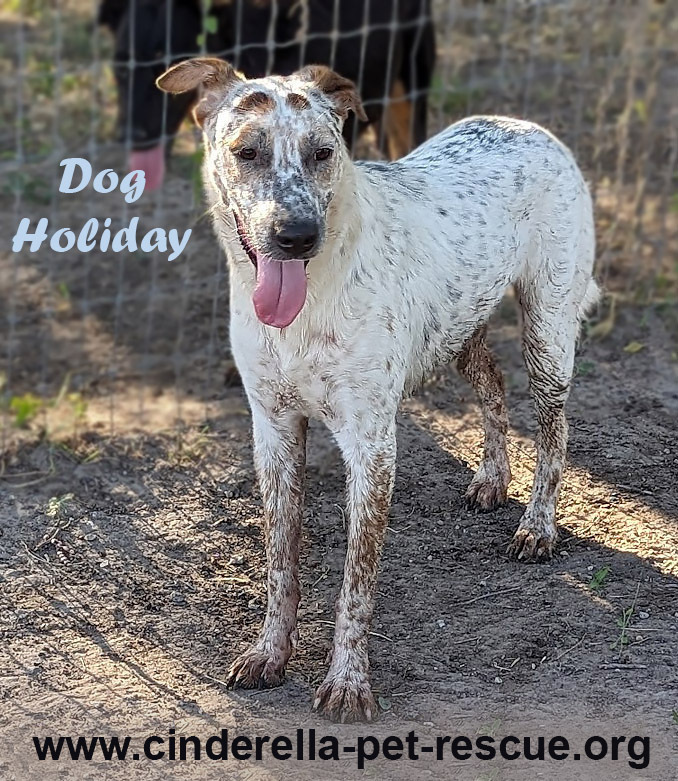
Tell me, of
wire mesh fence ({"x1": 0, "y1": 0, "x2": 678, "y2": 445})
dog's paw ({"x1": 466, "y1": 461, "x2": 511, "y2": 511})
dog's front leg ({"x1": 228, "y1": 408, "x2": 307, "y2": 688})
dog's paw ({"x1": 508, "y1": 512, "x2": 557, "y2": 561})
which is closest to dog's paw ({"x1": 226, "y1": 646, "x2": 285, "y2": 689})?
dog's front leg ({"x1": 228, "y1": 408, "x2": 307, "y2": 688})

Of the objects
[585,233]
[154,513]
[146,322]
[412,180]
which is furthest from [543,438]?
[146,322]

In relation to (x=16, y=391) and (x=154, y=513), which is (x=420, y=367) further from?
(x=16, y=391)

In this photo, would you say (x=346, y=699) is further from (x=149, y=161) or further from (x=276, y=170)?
(x=149, y=161)

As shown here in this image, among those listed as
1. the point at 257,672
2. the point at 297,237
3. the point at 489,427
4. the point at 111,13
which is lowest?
the point at 257,672

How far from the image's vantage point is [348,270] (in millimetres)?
3752

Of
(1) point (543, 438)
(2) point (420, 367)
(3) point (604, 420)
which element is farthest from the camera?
(3) point (604, 420)

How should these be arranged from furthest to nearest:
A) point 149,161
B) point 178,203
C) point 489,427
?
1. point 178,203
2. point 149,161
3. point 489,427

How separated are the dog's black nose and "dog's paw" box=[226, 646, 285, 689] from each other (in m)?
1.33

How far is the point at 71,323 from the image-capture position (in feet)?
22.0

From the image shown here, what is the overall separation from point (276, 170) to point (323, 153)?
0.15 metres

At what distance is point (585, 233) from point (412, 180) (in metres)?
0.76

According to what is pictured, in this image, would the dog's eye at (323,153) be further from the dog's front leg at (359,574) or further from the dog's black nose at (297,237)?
the dog's front leg at (359,574)

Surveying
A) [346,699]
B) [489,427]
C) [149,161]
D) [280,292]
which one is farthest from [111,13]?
[346,699]

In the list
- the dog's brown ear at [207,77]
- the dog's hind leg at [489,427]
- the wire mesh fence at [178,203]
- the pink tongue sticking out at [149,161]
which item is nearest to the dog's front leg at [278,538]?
the dog's brown ear at [207,77]
